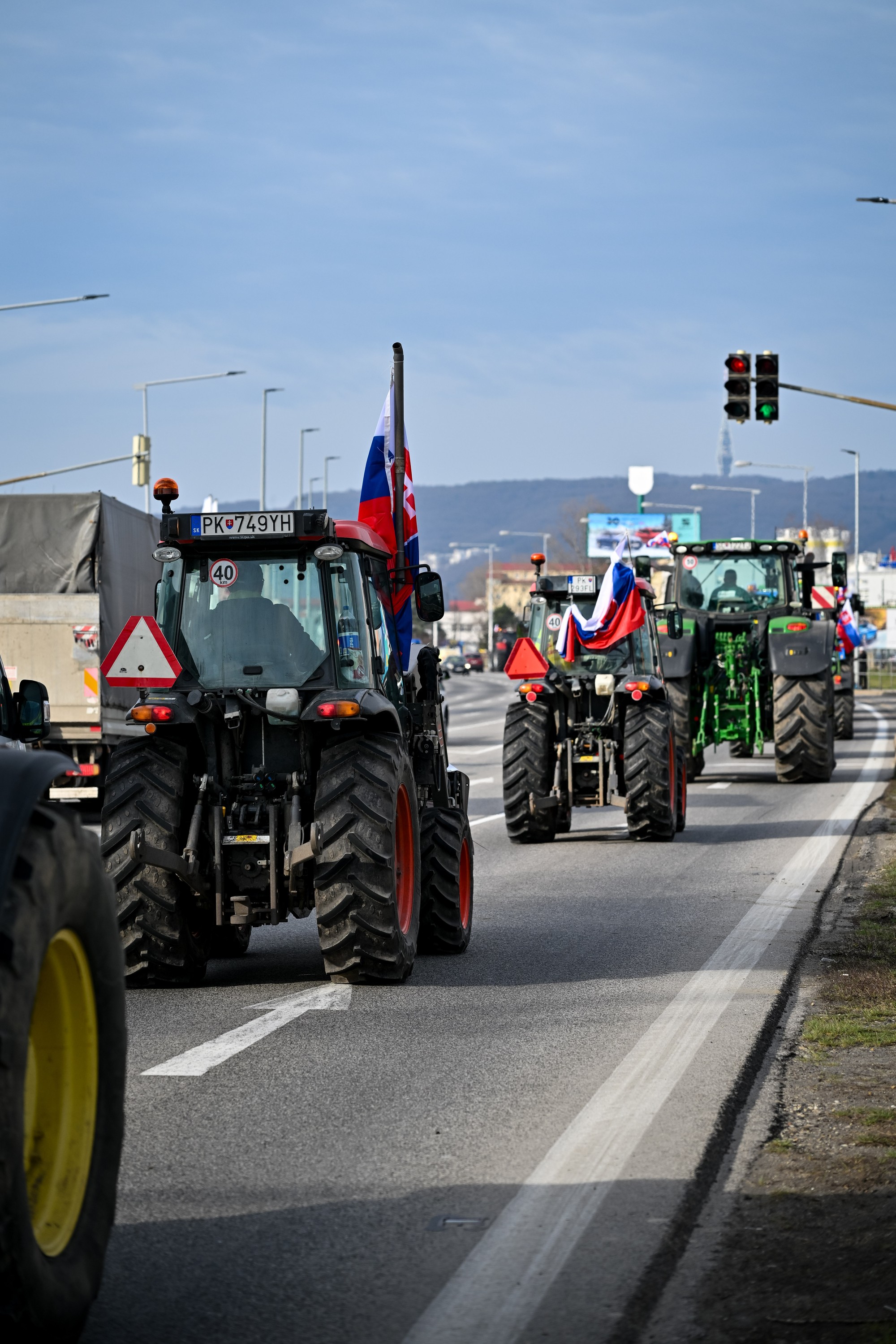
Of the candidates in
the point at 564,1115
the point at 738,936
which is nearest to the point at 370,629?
the point at 738,936

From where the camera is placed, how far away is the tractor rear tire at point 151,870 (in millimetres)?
8648

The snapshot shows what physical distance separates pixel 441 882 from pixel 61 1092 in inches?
232

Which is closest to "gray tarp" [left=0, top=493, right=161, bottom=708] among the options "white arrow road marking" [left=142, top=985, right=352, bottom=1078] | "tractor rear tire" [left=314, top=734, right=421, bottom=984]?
"tractor rear tire" [left=314, top=734, right=421, bottom=984]

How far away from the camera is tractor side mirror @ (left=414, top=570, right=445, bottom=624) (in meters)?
10.0

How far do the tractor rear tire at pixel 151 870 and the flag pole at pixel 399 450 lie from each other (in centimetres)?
280

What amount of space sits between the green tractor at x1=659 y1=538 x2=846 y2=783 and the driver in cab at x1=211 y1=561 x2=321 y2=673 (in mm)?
13078

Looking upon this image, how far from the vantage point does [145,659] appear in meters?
9.25

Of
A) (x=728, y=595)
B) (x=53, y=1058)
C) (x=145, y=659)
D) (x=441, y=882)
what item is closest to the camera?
(x=53, y=1058)

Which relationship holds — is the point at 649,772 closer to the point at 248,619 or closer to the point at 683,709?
the point at 683,709

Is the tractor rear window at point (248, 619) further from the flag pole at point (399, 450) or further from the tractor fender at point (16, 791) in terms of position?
the tractor fender at point (16, 791)

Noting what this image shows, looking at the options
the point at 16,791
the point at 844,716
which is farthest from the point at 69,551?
the point at 844,716

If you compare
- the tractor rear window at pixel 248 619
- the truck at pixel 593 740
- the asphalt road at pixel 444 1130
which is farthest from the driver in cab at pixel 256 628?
the truck at pixel 593 740

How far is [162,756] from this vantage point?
8.93m

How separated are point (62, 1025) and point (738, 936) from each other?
7.35 meters
